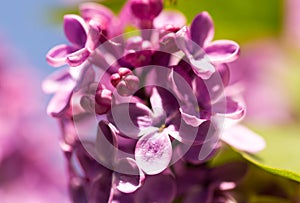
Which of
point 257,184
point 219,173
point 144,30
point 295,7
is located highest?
point 144,30

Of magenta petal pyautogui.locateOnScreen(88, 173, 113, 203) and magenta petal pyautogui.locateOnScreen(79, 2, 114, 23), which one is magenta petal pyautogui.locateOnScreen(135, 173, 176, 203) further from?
magenta petal pyautogui.locateOnScreen(79, 2, 114, 23)

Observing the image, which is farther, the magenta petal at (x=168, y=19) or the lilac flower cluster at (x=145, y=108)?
the magenta petal at (x=168, y=19)

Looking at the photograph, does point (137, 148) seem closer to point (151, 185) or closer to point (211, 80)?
point (151, 185)

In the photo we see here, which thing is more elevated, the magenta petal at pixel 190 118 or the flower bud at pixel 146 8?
the flower bud at pixel 146 8

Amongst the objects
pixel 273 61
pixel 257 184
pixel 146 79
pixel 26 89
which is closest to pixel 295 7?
pixel 273 61

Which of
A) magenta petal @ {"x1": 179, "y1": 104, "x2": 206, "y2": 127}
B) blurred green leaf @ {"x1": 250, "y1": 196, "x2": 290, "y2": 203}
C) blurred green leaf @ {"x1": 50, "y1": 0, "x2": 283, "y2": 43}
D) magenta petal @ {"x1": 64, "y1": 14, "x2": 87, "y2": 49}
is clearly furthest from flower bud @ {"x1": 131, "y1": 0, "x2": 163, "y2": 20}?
blurred green leaf @ {"x1": 50, "y1": 0, "x2": 283, "y2": 43}

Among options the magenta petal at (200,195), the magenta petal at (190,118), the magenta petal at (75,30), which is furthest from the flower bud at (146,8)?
the magenta petal at (200,195)

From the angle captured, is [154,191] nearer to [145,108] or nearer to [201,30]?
[145,108]

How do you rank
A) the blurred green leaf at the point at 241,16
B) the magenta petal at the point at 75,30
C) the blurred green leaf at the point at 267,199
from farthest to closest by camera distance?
the blurred green leaf at the point at 241,16, the blurred green leaf at the point at 267,199, the magenta petal at the point at 75,30

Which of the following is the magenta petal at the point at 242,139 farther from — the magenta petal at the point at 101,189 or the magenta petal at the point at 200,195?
the magenta petal at the point at 101,189
